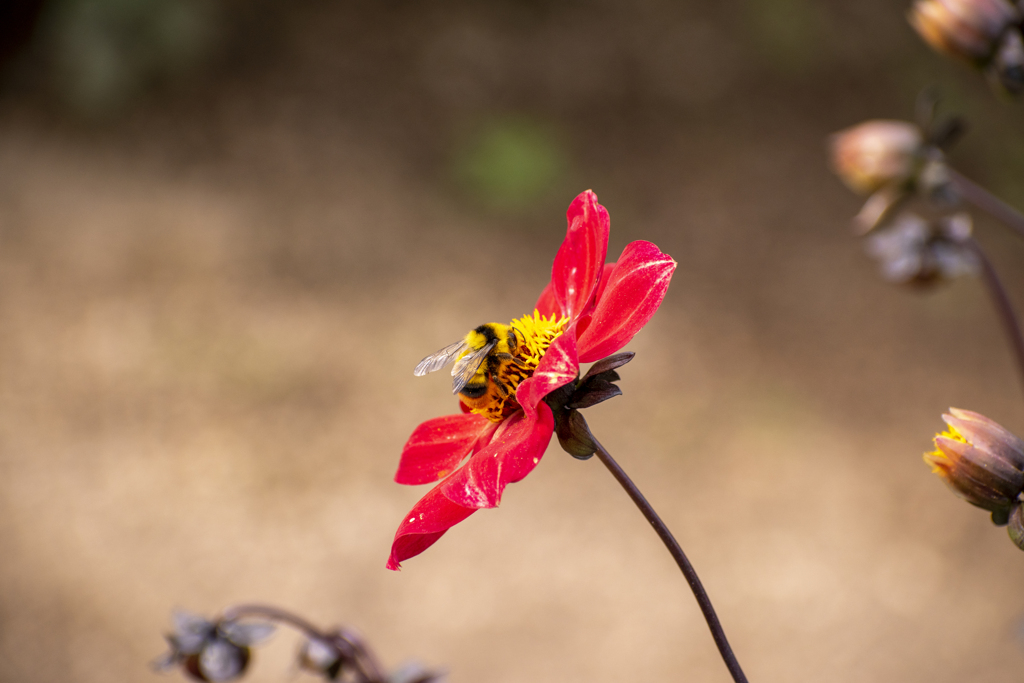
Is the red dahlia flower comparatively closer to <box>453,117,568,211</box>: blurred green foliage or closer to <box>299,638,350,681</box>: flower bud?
<box>299,638,350,681</box>: flower bud

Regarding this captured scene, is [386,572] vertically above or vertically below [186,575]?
below

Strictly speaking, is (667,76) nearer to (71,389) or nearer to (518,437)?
(71,389)

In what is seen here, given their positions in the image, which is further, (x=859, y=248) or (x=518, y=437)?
(x=859, y=248)

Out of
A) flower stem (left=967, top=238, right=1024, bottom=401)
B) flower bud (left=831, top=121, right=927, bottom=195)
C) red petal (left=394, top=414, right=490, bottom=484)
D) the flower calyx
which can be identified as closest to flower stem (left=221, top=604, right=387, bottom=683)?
red petal (left=394, top=414, right=490, bottom=484)

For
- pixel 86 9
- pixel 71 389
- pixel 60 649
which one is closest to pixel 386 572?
pixel 60 649

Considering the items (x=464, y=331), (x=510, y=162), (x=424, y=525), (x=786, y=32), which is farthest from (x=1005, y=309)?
(x=786, y=32)

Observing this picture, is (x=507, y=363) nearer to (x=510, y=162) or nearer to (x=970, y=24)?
(x=970, y=24)
